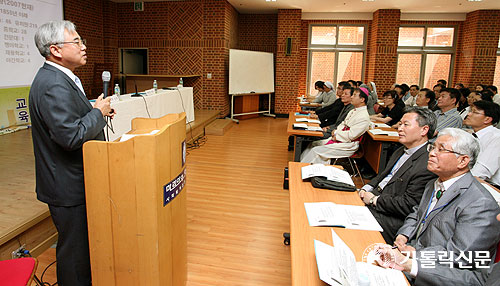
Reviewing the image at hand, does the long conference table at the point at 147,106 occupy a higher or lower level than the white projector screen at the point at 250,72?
lower

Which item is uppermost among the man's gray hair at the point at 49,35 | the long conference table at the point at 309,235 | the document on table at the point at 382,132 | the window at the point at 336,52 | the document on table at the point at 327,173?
the window at the point at 336,52

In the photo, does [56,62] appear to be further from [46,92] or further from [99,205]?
[99,205]

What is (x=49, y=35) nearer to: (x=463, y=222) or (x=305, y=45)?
(x=463, y=222)

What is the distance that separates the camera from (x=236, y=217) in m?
3.53

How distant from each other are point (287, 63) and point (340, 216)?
9.25 metres

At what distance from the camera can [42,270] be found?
97.4 inches

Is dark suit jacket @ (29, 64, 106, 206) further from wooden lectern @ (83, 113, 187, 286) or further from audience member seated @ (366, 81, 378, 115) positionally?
audience member seated @ (366, 81, 378, 115)

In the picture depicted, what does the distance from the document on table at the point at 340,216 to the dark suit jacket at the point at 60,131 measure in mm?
1247

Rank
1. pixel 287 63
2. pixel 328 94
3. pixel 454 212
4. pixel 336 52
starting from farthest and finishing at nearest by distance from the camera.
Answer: pixel 336 52 → pixel 287 63 → pixel 328 94 → pixel 454 212

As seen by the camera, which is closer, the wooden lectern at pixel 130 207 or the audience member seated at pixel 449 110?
the wooden lectern at pixel 130 207

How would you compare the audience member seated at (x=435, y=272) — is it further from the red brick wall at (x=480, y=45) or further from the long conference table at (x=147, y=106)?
the red brick wall at (x=480, y=45)

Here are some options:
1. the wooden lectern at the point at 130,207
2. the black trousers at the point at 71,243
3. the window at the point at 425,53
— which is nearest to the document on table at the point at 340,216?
the wooden lectern at the point at 130,207

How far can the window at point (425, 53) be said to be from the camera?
35.8 ft

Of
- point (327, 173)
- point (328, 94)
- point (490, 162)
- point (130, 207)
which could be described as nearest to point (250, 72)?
point (328, 94)
